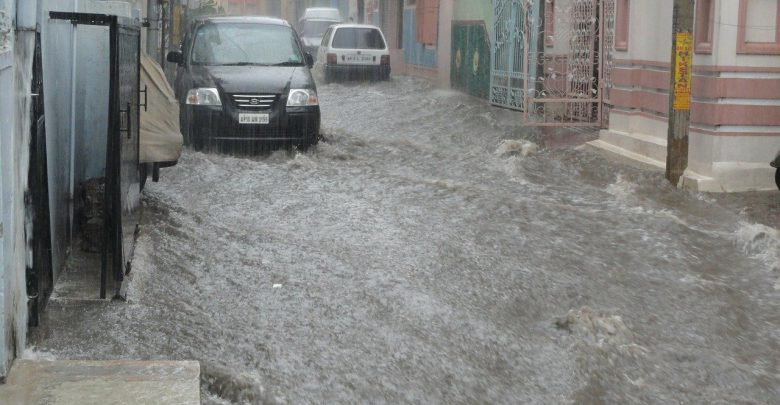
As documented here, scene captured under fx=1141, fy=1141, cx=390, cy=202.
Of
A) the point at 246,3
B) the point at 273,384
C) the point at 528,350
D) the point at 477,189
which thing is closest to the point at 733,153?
the point at 477,189

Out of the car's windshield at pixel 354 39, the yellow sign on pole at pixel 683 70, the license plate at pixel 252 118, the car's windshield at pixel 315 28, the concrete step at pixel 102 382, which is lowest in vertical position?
the concrete step at pixel 102 382

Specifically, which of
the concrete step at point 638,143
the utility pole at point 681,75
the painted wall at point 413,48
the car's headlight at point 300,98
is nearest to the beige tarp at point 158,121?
the car's headlight at point 300,98

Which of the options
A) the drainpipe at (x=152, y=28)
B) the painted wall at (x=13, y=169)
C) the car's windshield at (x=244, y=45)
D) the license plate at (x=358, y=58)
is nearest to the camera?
the painted wall at (x=13, y=169)

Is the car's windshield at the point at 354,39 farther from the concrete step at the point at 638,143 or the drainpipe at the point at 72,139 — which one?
the drainpipe at the point at 72,139

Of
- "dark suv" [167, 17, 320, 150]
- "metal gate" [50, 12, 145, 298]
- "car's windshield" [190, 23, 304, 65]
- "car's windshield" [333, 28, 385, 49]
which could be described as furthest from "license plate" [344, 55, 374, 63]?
"metal gate" [50, 12, 145, 298]

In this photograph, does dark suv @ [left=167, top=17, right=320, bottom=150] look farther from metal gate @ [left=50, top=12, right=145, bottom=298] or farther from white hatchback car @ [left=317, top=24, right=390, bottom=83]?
white hatchback car @ [left=317, top=24, right=390, bottom=83]

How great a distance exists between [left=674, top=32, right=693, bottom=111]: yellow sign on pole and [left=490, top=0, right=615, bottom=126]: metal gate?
4337mm

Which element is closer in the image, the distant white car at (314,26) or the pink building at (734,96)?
the pink building at (734,96)

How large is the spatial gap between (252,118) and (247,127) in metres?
0.12

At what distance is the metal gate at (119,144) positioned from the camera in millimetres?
5914

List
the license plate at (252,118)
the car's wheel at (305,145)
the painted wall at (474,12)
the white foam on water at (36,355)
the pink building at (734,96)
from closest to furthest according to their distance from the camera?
the white foam on water at (36,355) < the pink building at (734,96) < the license plate at (252,118) < the car's wheel at (305,145) < the painted wall at (474,12)

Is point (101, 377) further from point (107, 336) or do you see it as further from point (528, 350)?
point (528, 350)

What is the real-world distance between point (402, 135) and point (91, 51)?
9.58 meters

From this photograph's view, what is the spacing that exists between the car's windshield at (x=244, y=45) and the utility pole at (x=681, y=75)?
5.11 m
